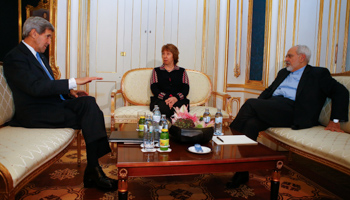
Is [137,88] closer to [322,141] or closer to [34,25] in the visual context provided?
[34,25]

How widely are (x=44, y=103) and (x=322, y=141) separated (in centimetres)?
227

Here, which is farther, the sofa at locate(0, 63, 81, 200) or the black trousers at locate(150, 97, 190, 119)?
→ the black trousers at locate(150, 97, 190, 119)

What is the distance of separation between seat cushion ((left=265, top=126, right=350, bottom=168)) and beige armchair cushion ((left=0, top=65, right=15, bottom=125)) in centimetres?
237

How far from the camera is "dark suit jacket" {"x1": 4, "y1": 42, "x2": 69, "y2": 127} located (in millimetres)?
2211

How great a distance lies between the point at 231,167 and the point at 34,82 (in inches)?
64.7

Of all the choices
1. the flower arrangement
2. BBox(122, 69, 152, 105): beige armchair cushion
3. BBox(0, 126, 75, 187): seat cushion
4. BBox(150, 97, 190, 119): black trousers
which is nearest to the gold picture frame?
BBox(122, 69, 152, 105): beige armchair cushion

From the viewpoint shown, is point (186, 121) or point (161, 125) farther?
point (161, 125)

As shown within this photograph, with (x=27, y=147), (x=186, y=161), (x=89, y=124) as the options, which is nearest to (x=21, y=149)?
(x=27, y=147)

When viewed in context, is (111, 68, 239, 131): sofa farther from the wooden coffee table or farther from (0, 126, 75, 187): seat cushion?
the wooden coffee table

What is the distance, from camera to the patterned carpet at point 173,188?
2186 mm

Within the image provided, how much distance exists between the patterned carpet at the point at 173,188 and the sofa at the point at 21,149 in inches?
15.2

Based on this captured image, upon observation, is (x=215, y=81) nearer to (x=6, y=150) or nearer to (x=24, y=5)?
(x=24, y=5)

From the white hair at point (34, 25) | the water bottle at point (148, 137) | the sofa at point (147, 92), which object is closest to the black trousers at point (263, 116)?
the sofa at point (147, 92)

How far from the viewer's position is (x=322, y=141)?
2162 mm
